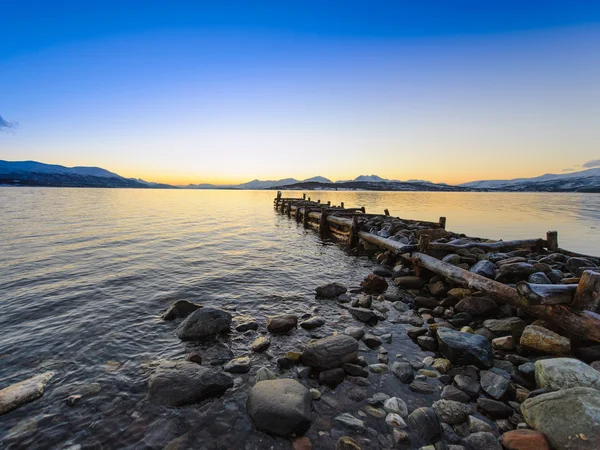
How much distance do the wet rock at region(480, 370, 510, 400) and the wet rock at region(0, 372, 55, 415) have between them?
7.67m

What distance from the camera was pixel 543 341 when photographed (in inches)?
216

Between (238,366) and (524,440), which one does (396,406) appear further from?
(238,366)

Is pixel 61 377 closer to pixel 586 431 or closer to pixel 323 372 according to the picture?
pixel 323 372

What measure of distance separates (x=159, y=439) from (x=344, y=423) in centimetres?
268

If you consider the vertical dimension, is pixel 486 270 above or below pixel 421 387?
above

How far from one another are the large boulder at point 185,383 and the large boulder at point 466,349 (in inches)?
172

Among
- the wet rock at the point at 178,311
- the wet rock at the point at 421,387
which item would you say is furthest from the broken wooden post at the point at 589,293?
the wet rock at the point at 178,311

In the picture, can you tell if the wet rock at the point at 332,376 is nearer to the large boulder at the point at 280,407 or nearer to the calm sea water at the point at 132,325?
the calm sea water at the point at 132,325

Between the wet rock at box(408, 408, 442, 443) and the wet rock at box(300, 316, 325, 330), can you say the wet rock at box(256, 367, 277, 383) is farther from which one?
the wet rock at box(408, 408, 442, 443)

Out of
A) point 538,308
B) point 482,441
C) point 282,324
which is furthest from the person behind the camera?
point 282,324

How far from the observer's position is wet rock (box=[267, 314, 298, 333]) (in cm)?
703

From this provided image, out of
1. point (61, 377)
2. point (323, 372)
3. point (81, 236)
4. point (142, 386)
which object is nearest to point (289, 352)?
point (323, 372)

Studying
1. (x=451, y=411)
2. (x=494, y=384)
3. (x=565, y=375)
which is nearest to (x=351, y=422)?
(x=451, y=411)

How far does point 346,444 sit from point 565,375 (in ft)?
11.8
